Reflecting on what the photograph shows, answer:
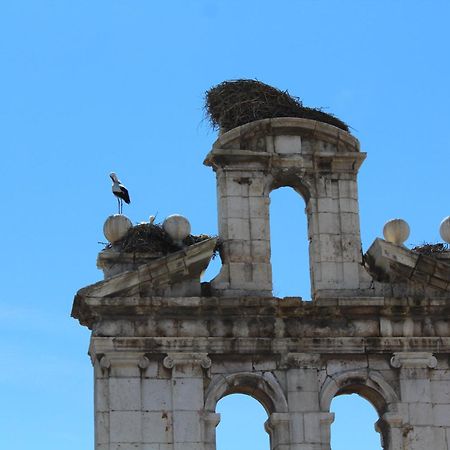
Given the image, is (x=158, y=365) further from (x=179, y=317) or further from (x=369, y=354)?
(x=369, y=354)

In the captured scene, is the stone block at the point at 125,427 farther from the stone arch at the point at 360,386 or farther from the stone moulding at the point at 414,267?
the stone moulding at the point at 414,267

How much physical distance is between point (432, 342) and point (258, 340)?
2773mm

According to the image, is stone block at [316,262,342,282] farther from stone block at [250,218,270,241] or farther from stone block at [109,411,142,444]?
stone block at [109,411,142,444]

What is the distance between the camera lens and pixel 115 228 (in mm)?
30984

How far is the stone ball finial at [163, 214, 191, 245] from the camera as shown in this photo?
31.1 metres

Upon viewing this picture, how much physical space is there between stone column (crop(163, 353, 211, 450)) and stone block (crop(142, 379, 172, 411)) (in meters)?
0.09

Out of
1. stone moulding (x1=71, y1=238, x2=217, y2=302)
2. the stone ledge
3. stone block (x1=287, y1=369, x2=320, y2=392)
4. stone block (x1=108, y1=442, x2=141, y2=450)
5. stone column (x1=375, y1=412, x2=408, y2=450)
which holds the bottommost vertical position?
stone block (x1=108, y1=442, x2=141, y2=450)

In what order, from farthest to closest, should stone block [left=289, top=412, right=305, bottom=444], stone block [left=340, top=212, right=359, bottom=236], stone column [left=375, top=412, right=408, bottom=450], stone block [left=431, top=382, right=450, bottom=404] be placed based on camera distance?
stone block [left=340, top=212, right=359, bottom=236] → stone block [left=431, top=382, right=450, bottom=404] → stone column [left=375, top=412, right=408, bottom=450] → stone block [left=289, top=412, right=305, bottom=444]

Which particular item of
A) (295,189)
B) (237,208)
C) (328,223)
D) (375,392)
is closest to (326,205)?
(328,223)

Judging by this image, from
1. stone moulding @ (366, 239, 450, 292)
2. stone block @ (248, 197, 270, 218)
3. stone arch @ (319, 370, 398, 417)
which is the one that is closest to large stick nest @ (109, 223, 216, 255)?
stone block @ (248, 197, 270, 218)

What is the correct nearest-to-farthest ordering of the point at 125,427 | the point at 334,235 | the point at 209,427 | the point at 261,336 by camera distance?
the point at 125,427
the point at 209,427
the point at 261,336
the point at 334,235

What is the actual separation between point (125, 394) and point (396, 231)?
203 inches

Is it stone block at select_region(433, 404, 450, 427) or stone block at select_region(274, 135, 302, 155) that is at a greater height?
stone block at select_region(274, 135, 302, 155)

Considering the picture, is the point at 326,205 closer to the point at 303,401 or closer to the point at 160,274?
the point at 160,274
